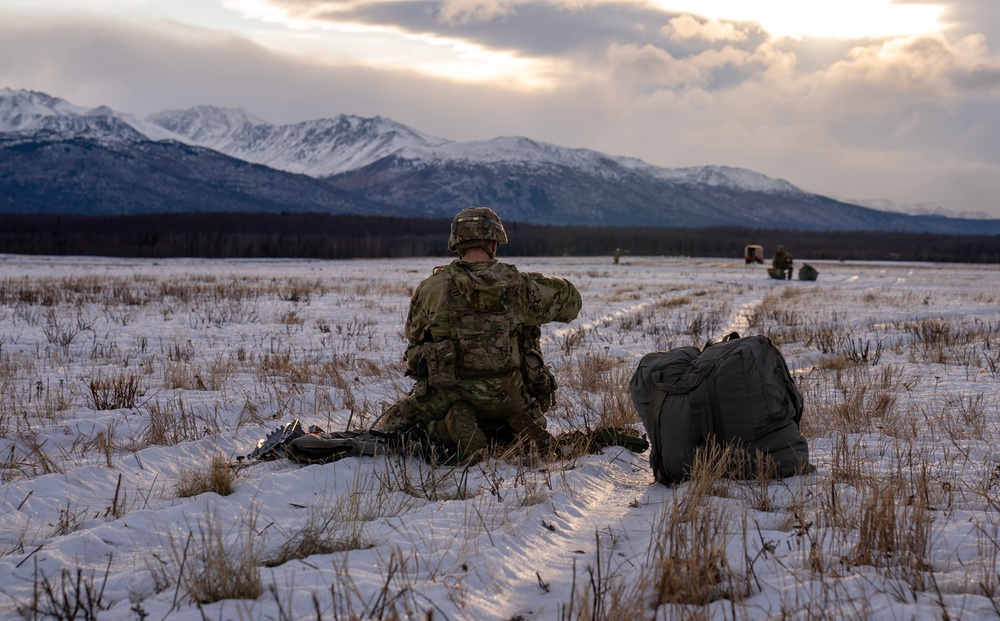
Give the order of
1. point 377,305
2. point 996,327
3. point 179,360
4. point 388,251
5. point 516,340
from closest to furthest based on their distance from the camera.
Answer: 1. point 516,340
2. point 179,360
3. point 996,327
4. point 377,305
5. point 388,251

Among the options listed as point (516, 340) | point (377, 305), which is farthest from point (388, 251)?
point (516, 340)

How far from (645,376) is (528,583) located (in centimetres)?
191

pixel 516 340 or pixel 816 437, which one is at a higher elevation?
pixel 516 340

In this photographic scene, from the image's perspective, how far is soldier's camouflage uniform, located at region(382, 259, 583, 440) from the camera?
16.5 ft

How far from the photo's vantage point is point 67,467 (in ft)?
15.5

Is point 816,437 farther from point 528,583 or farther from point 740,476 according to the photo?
point 528,583

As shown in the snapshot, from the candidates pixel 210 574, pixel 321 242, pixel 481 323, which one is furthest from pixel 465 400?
pixel 321 242

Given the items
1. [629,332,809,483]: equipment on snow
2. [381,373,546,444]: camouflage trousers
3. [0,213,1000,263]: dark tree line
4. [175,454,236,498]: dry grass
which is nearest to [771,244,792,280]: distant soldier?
[381,373,546,444]: camouflage trousers

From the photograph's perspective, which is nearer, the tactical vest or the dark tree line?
the tactical vest

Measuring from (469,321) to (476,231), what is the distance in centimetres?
62

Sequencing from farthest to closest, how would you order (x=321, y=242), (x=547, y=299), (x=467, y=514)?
(x=321, y=242) → (x=547, y=299) → (x=467, y=514)

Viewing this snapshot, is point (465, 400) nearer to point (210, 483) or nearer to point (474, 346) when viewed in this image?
point (474, 346)

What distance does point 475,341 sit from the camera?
16.6 ft

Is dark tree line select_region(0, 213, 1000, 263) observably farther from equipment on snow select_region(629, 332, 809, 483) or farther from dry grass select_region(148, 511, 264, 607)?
dry grass select_region(148, 511, 264, 607)
